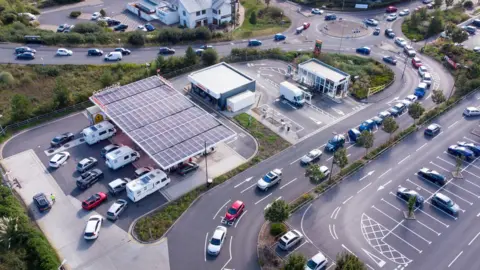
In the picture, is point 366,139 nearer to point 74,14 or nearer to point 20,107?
point 20,107

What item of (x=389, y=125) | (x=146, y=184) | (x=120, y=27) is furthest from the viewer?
(x=120, y=27)

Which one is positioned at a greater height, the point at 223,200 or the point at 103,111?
the point at 103,111

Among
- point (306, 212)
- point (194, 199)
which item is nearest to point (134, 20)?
point (194, 199)

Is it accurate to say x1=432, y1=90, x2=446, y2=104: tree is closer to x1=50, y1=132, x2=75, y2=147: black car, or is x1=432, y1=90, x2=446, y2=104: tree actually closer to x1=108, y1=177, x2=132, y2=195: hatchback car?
x1=108, y1=177, x2=132, y2=195: hatchback car

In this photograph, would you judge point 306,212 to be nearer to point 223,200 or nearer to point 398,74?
point 223,200

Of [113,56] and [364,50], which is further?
[364,50]

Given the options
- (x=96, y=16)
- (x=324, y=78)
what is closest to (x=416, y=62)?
(x=324, y=78)

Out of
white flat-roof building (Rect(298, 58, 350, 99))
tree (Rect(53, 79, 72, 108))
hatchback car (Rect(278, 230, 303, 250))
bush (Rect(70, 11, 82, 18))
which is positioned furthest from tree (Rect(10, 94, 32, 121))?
white flat-roof building (Rect(298, 58, 350, 99))
